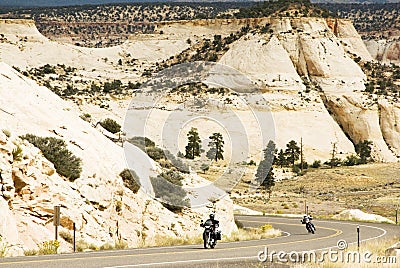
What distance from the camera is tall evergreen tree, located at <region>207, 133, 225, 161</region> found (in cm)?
7637

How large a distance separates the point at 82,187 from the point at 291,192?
41.9 m

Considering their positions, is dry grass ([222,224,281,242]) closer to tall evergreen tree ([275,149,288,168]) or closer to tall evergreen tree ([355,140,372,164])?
tall evergreen tree ([275,149,288,168])

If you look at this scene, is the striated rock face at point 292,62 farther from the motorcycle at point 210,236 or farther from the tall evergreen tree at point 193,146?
the motorcycle at point 210,236

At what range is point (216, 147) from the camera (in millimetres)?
77812

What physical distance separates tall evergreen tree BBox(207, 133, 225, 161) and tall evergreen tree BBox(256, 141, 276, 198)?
12.5 feet

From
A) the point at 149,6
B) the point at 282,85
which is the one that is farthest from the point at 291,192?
the point at 149,6

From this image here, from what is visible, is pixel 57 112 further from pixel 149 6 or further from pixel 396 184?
pixel 149 6

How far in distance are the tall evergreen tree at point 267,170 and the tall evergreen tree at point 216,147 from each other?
12.5 ft

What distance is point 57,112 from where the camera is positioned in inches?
1120

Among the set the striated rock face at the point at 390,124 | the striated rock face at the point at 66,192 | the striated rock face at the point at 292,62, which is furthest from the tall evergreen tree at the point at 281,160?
the striated rock face at the point at 66,192

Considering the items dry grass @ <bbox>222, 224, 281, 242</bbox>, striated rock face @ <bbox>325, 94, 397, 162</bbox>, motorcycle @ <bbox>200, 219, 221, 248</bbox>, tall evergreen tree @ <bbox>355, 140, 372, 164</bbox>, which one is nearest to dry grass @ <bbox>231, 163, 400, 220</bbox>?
tall evergreen tree @ <bbox>355, 140, 372, 164</bbox>

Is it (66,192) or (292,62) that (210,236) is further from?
(292,62)

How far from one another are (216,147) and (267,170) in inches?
303

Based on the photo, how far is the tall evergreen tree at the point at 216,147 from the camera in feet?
251
